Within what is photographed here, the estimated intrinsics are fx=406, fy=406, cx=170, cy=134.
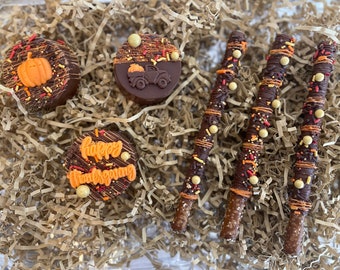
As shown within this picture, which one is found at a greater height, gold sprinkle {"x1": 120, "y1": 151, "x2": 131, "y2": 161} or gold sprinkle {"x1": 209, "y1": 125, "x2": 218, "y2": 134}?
gold sprinkle {"x1": 209, "y1": 125, "x2": 218, "y2": 134}

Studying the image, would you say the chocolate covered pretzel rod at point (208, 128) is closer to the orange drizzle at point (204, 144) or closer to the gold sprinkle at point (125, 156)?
the orange drizzle at point (204, 144)

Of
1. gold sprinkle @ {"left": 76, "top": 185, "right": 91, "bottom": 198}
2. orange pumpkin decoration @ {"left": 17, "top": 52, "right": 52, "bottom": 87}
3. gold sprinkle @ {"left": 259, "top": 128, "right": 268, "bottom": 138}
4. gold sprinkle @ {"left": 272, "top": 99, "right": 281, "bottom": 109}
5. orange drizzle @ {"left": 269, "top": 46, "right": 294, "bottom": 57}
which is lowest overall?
gold sprinkle @ {"left": 76, "top": 185, "right": 91, "bottom": 198}

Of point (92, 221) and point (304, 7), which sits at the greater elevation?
point (304, 7)

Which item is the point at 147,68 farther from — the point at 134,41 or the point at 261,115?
the point at 261,115

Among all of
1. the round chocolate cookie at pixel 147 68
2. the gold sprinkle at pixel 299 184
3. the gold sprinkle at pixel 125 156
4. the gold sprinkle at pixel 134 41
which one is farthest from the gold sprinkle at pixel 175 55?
the gold sprinkle at pixel 299 184

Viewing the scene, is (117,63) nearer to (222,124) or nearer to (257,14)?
(222,124)

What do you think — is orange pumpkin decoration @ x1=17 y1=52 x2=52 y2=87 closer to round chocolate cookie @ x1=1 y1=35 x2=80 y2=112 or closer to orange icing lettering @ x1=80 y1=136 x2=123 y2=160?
round chocolate cookie @ x1=1 y1=35 x2=80 y2=112

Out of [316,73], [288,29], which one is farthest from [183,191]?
[288,29]

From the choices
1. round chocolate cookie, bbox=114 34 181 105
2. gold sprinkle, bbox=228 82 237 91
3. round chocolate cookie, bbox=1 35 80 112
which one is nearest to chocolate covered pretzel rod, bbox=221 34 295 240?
gold sprinkle, bbox=228 82 237 91
